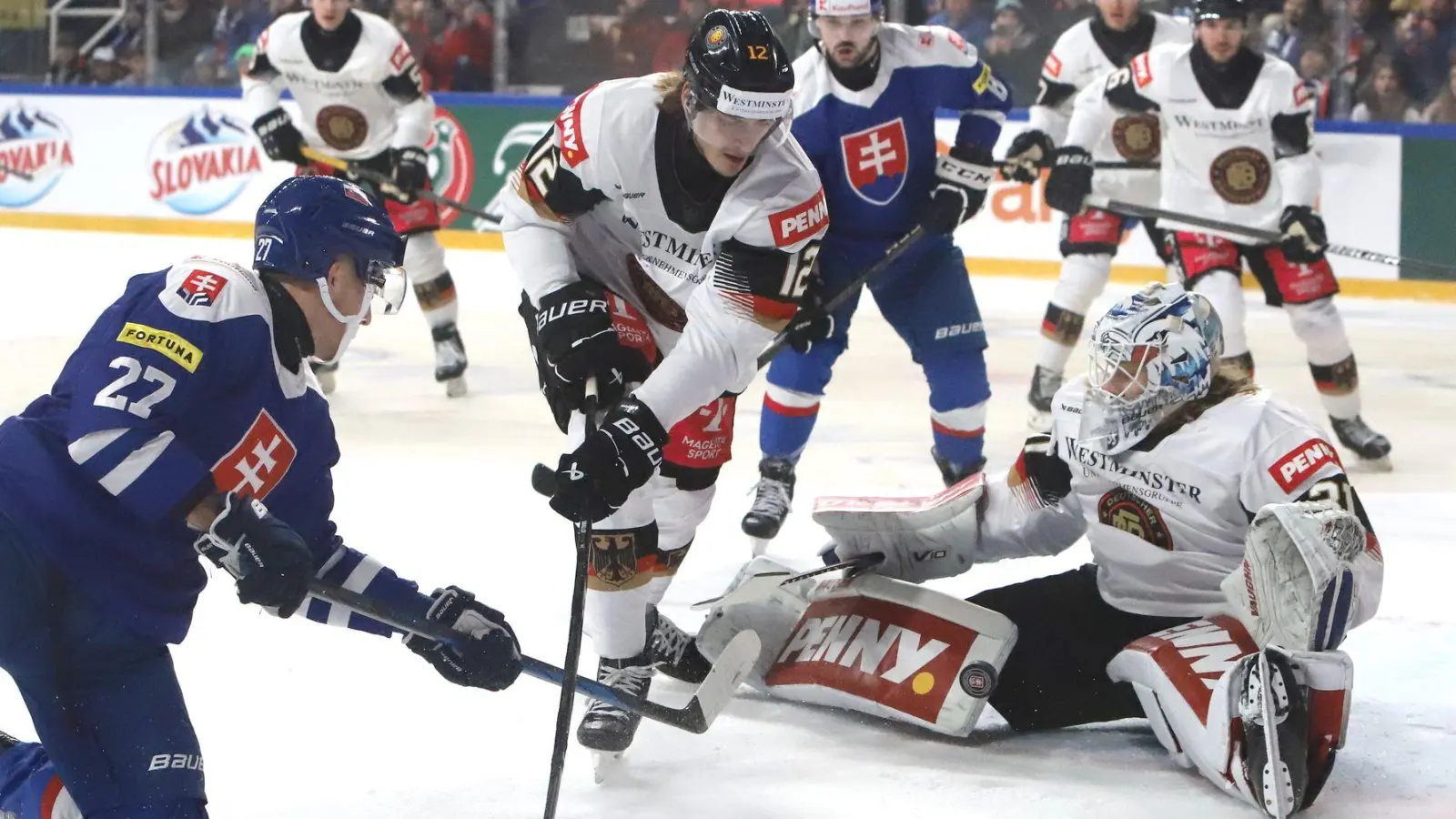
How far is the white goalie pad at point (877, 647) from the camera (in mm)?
2908

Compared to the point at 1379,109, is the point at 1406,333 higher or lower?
lower

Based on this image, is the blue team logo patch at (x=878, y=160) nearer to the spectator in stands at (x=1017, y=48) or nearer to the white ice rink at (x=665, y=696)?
the white ice rink at (x=665, y=696)

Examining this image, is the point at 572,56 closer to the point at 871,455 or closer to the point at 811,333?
the point at 871,455

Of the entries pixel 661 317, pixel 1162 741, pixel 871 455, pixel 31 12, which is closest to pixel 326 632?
pixel 661 317

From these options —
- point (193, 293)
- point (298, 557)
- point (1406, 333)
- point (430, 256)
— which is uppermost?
point (193, 293)

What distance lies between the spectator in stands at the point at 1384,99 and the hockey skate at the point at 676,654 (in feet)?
19.0

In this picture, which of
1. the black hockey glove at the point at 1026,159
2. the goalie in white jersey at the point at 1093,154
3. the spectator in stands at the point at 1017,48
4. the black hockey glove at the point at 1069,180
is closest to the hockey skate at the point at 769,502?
the black hockey glove at the point at 1026,159

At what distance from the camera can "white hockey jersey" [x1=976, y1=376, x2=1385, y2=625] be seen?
2.64 m

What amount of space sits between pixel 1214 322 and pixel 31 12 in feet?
31.2

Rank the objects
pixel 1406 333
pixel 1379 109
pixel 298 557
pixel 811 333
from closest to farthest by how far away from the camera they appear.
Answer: pixel 298 557, pixel 811 333, pixel 1406 333, pixel 1379 109

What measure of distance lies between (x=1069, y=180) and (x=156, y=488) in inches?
150

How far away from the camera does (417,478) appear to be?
193 inches

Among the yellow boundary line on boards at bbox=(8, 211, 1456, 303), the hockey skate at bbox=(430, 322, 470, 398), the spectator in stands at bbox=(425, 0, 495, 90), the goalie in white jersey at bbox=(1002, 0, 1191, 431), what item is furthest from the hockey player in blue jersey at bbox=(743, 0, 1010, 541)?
the spectator in stands at bbox=(425, 0, 495, 90)

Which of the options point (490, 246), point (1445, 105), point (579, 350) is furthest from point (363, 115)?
point (1445, 105)
